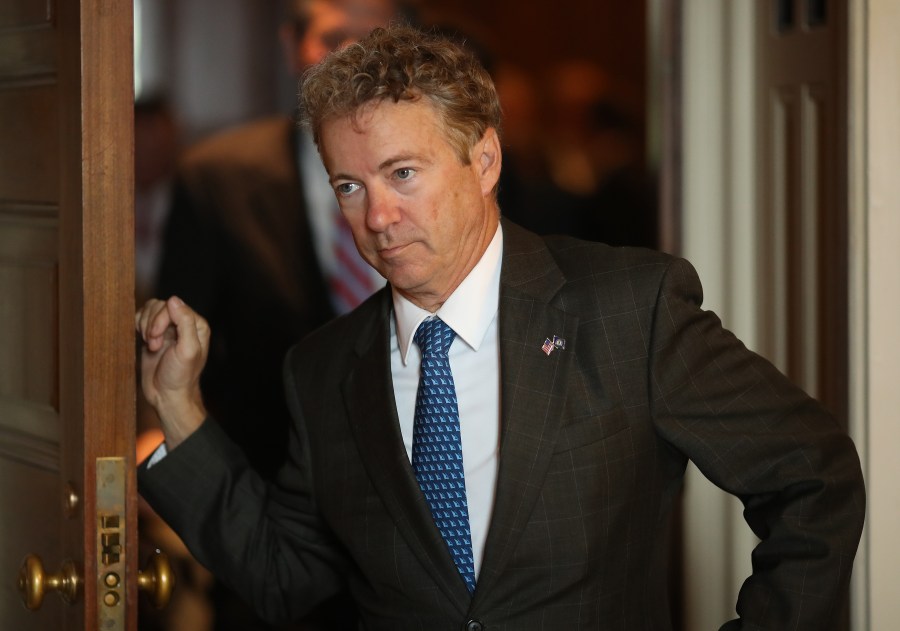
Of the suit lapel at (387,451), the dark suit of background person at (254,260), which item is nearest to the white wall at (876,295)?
the suit lapel at (387,451)

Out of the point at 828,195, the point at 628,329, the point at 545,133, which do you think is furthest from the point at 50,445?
the point at 545,133

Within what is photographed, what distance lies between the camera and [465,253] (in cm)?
192

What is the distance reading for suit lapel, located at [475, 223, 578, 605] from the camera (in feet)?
5.93

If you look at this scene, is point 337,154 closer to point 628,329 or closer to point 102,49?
point 102,49

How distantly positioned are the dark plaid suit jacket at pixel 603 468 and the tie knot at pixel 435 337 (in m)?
0.09

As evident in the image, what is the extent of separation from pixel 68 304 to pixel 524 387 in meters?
0.72

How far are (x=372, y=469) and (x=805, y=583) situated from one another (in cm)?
70

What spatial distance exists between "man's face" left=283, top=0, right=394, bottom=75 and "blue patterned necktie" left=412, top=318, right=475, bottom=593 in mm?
2744

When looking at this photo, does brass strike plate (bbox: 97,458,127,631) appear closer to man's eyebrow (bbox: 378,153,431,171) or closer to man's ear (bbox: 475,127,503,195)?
man's eyebrow (bbox: 378,153,431,171)

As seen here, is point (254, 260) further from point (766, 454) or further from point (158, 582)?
point (766, 454)

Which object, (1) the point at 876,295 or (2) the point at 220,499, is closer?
(2) the point at 220,499

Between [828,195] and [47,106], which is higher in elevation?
[47,106]

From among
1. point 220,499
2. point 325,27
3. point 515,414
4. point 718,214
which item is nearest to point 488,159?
point 515,414

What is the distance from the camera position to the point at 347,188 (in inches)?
73.5
